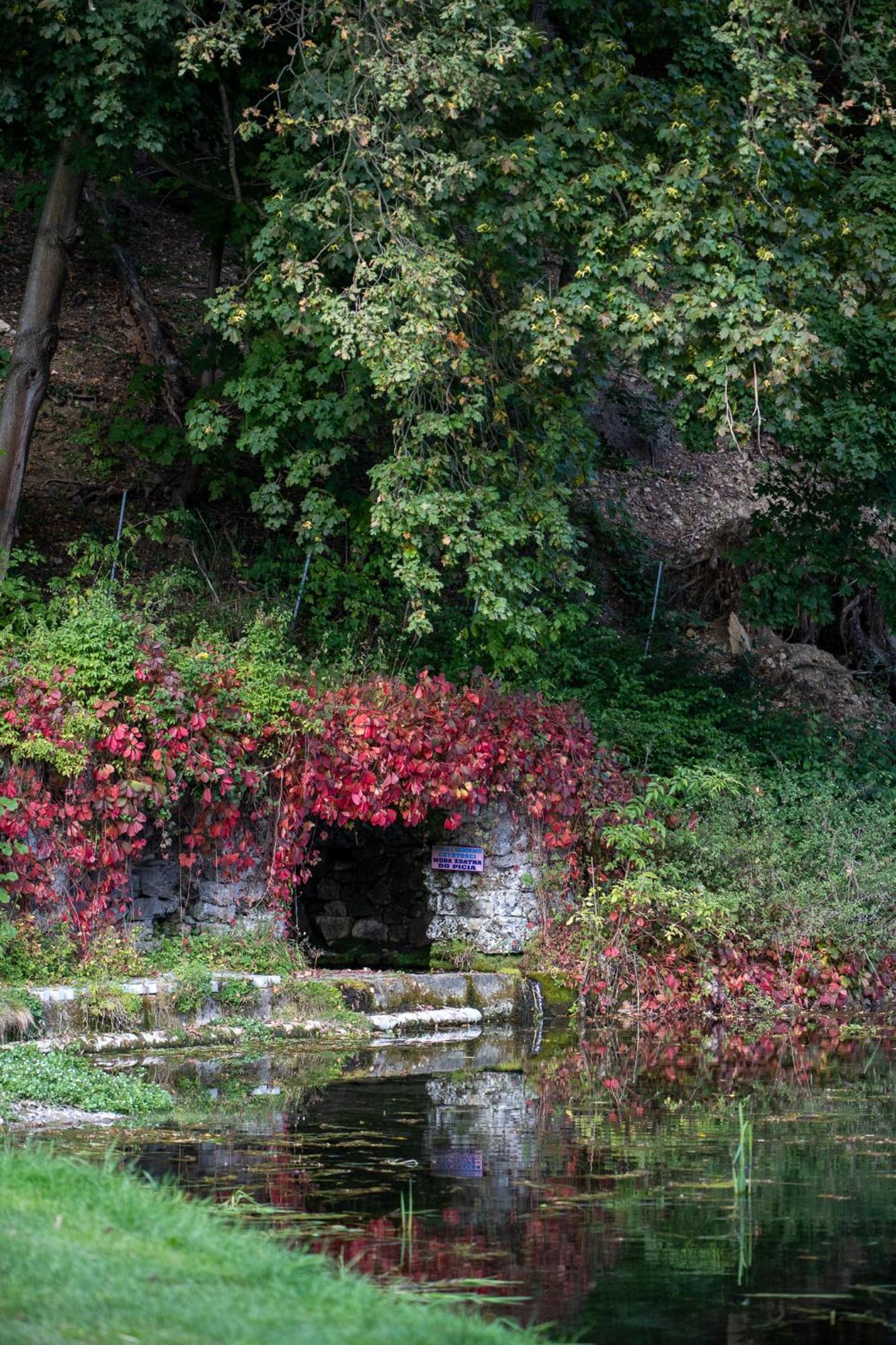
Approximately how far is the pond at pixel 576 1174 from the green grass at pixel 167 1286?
2.14ft

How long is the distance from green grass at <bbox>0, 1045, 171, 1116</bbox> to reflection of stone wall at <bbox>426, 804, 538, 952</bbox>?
4.87m

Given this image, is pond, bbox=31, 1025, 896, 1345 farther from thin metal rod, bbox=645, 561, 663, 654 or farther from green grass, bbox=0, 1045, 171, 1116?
thin metal rod, bbox=645, 561, 663, 654

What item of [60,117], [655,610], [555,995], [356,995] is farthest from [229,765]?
[655,610]

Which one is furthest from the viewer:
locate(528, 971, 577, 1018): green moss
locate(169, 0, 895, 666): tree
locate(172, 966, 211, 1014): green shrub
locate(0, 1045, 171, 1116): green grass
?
locate(528, 971, 577, 1018): green moss

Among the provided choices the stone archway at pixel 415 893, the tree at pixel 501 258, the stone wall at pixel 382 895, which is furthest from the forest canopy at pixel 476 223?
the stone wall at pixel 382 895

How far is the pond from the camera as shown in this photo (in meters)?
5.23

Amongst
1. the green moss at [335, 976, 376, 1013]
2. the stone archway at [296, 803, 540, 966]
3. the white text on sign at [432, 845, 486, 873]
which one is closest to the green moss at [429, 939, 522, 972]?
the stone archway at [296, 803, 540, 966]

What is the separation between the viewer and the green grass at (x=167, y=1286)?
3.89 m

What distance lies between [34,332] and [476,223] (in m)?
4.48

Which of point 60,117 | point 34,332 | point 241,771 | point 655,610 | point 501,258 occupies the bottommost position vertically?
point 241,771

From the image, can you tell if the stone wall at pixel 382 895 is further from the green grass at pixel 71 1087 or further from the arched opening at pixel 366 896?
the green grass at pixel 71 1087

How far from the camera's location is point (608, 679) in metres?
17.0

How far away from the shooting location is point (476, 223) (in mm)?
12289

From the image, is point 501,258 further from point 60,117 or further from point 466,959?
point 466,959
